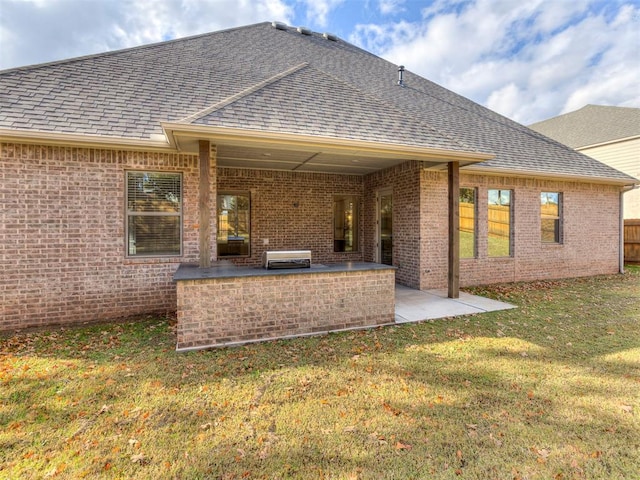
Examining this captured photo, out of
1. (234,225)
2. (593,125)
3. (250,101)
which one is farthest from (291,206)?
(593,125)

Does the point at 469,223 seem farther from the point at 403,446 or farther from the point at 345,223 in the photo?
the point at 403,446

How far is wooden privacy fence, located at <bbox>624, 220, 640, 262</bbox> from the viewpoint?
506 inches

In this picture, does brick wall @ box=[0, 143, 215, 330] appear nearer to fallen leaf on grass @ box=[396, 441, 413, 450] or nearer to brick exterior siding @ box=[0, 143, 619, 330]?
brick exterior siding @ box=[0, 143, 619, 330]

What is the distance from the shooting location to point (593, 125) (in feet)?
61.9

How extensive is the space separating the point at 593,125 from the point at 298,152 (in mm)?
21671

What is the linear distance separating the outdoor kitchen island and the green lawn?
0.30m

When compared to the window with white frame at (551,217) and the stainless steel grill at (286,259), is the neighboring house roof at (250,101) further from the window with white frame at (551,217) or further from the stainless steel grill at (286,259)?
the stainless steel grill at (286,259)

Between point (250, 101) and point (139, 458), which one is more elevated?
point (250, 101)

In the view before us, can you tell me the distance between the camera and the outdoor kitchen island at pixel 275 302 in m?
4.33

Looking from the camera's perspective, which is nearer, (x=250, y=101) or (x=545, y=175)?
(x=250, y=101)

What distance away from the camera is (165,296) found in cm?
600

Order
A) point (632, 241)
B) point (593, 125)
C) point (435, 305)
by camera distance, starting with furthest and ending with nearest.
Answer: point (593, 125) < point (632, 241) < point (435, 305)

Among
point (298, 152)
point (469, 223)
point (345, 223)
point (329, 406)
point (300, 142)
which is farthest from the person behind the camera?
point (345, 223)

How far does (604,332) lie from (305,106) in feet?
20.7
